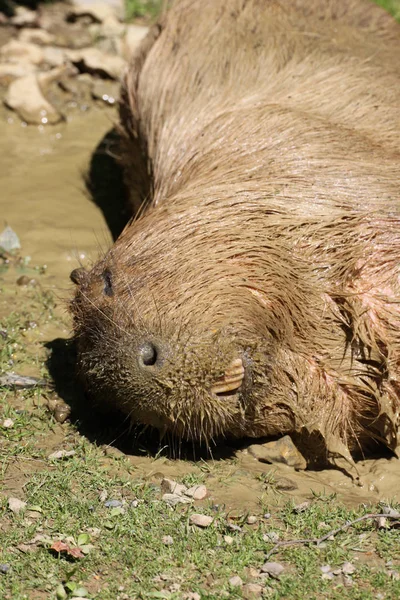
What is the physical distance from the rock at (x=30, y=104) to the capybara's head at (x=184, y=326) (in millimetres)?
3573

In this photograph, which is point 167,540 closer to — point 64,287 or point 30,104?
point 64,287

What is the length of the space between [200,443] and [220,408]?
37 cm

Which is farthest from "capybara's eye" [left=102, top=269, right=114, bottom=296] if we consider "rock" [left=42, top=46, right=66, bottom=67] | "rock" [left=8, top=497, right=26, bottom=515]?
"rock" [left=42, top=46, right=66, bottom=67]

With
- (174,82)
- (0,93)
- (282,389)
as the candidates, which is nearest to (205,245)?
(282,389)

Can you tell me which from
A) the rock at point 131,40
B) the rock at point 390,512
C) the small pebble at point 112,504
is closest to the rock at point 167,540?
the small pebble at point 112,504

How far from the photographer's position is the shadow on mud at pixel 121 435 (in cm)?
412

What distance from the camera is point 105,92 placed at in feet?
25.8

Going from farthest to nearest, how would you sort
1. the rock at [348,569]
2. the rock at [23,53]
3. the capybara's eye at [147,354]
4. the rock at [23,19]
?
1. the rock at [23,19]
2. the rock at [23,53]
3. the capybara's eye at [147,354]
4. the rock at [348,569]

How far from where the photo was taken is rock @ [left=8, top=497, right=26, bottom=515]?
3.61m

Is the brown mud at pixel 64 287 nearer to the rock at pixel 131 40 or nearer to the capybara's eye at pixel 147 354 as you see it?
the capybara's eye at pixel 147 354

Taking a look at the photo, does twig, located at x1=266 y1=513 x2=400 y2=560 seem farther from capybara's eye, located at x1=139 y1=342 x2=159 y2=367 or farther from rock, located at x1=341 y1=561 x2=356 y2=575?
capybara's eye, located at x1=139 y1=342 x2=159 y2=367

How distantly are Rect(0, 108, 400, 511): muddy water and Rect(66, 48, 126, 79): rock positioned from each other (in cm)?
43

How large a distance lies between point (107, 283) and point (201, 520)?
3.48ft

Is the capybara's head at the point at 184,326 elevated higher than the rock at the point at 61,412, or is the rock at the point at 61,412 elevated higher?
the capybara's head at the point at 184,326
